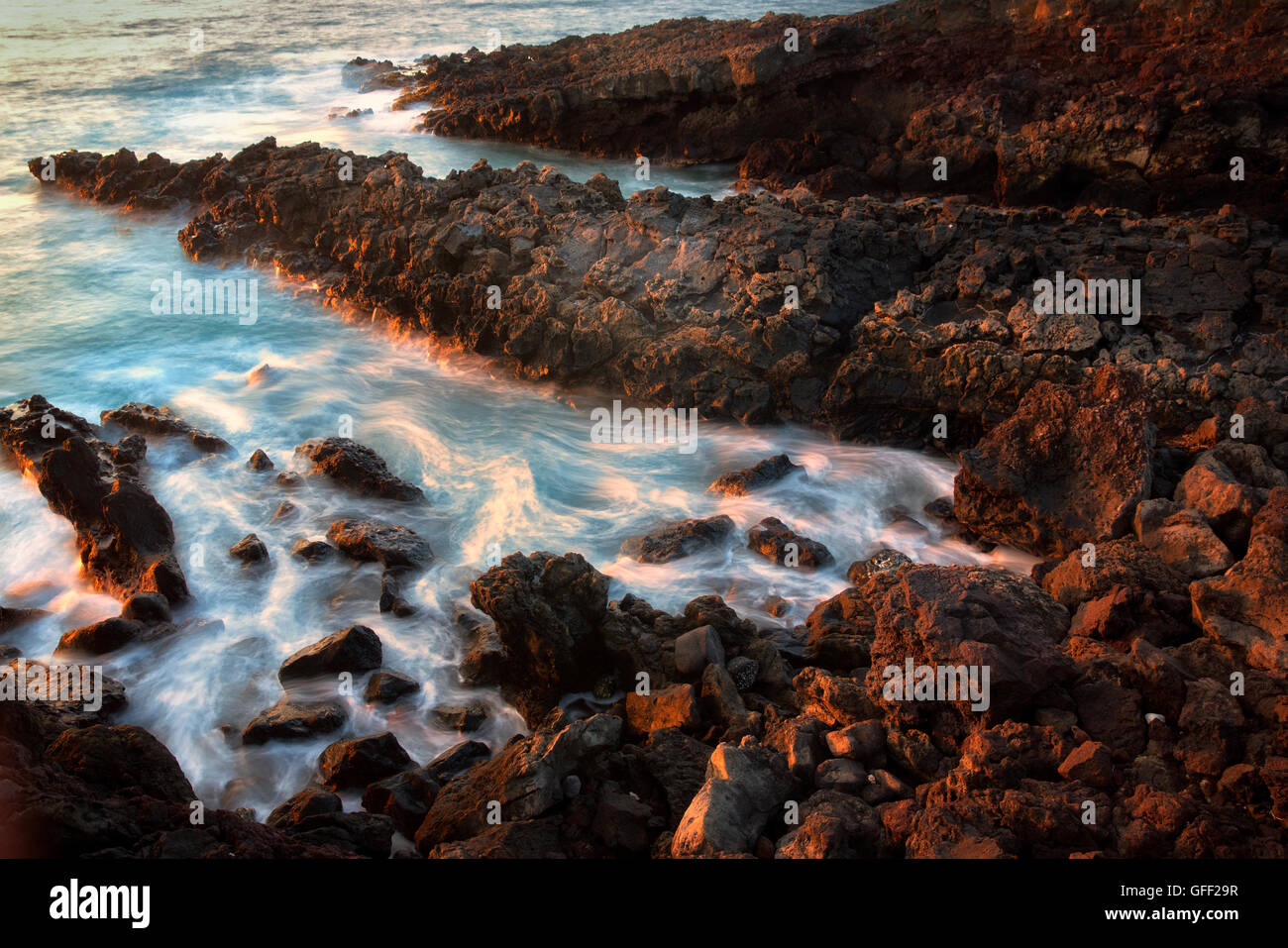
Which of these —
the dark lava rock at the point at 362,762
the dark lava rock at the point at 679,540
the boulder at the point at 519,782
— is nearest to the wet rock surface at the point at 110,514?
the dark lava rock at the point at 362,762

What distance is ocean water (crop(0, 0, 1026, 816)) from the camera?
849cm

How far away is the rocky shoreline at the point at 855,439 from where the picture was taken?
5902mm

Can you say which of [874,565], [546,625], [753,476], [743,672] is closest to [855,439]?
[753,476]

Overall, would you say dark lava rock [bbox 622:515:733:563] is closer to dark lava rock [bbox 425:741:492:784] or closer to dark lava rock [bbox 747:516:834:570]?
dark lava rock [bbox 747:516:834:570]

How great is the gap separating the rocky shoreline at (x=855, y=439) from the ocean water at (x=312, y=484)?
0.33m

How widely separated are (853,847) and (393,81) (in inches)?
1237

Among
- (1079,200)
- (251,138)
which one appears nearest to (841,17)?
(1079,200)

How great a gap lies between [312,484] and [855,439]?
7.01 metres

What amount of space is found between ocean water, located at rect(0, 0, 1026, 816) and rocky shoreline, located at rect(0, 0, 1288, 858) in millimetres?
330

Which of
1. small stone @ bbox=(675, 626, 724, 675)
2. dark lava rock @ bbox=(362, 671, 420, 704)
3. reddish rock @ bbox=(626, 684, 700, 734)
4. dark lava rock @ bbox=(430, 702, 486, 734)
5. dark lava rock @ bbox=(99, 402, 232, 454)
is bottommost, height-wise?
dark lava rock @ bbox=(430, 702, 486, 734)

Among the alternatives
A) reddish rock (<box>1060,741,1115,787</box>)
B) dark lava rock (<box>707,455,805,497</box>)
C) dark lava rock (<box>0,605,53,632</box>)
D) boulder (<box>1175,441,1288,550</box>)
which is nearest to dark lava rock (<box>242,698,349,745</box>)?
dark lava rock (<box>0,605,53,632</box>)

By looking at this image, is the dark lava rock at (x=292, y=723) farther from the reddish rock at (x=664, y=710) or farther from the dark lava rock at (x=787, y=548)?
the dark lava rock at (x=787, y=548)

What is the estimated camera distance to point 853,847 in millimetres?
5469

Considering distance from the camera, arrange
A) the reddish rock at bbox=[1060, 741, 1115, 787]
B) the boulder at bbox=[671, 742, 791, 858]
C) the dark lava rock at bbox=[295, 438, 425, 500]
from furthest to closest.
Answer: the dark lava rock at bbox=[295, 438, 425, 500] → the reddish rock at bbox=[1060, 741, 1115, 787] → the boulder at bbox=[671, 742, 791, 858]
